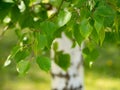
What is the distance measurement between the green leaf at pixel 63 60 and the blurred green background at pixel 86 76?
2861mm

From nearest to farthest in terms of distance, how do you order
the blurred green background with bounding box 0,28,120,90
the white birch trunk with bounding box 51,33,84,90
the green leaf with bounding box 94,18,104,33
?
the green leaf with bounding box 94,18,104,33, the white birch trunk with bounding box 51,33,84,90, the blurred green background with bounding box 0,28,120,90

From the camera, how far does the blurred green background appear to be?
4527 millimetres

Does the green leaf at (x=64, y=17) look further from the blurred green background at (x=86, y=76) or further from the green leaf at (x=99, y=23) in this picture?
the blurred green background at (x=86, y=76)

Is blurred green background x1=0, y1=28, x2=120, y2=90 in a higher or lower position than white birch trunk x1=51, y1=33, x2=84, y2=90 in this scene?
lower

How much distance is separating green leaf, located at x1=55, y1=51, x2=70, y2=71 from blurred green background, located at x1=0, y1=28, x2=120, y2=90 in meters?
2.86

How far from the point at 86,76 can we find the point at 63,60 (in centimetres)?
328

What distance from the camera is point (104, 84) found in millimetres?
4590

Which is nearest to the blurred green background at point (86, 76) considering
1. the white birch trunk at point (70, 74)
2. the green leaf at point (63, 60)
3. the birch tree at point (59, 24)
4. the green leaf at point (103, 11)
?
the white birch trunk at point (70, 74)

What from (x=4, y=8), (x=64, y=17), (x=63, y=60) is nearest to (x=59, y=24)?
(x=64, y=17)

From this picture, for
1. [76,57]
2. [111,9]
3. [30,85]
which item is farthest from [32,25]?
[30,85]

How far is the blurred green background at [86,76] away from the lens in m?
4.53

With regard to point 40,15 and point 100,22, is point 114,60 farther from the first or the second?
point 100,22

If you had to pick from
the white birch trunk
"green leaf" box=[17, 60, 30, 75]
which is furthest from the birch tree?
the white birch trunk

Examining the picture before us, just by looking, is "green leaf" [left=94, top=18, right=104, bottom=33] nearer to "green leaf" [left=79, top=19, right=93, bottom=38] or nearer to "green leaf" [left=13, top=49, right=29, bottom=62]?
"green leaf" [left=79, top=19, right=93, bottom=38]
